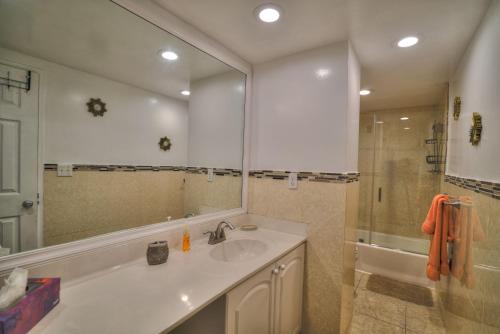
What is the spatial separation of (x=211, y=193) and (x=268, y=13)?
1319mm

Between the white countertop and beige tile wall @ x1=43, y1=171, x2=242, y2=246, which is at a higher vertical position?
beige tile wall @ x1=43, y1=171, x2=242, y2=246

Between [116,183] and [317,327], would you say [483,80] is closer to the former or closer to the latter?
[317,327]

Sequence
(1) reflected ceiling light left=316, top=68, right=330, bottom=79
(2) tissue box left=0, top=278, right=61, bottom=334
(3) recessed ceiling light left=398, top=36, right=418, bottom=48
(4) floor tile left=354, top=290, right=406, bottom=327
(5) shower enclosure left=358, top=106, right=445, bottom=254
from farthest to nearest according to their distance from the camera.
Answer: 1. (5) shower enclosure left=358, top=106, right=445, bottom=254
2. (4) floor tile left=354, top=290, right=406, bottom=327
3. (1) reflected ceiling light left=316, top=68, right=330, bottom=79
4. (3) recessed ceiling light left=398, top=36, right=418, bottom=48
5. (2) tissue box left=0, top=278, right=61, bottom=334

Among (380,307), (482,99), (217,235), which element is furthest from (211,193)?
(380,307)

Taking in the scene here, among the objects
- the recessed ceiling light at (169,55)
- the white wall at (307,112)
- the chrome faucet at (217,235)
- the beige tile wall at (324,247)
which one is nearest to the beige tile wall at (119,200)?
the chrome faucet at (217,235)

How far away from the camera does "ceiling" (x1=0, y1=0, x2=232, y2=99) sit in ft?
3.37

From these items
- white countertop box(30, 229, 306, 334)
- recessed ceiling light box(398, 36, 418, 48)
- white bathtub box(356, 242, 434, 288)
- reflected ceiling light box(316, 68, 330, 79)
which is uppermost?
recessed ceiling light box(398, 36, 418, 48)

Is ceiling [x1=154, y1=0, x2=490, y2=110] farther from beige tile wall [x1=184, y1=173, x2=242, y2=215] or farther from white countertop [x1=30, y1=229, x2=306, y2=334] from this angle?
white countertop [x1=30, y1=229, x2=306, y2=334]

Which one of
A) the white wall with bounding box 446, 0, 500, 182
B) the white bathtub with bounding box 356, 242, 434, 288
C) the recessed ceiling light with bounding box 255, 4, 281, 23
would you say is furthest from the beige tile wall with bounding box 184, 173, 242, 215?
the white bathtub with bounding box 356, 242, 434, 288

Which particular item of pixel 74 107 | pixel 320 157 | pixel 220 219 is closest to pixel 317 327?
pixel 220 219

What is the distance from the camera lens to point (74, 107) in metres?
1.17

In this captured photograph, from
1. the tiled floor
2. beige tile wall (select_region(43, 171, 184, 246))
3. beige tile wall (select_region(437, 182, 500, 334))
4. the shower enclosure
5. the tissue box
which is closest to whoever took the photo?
A: the tissue box

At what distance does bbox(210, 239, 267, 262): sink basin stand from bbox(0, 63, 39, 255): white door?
959 mm

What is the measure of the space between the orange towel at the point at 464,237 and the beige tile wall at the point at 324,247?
1.98ft
